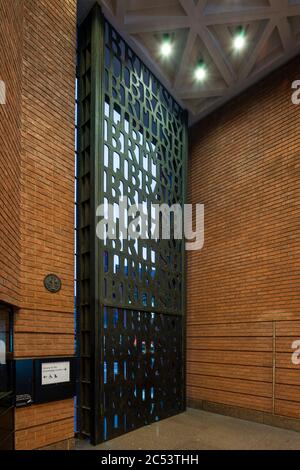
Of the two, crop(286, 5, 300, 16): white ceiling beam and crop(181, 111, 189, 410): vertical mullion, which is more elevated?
crop(286, 5, 300, 16): white ceiling beam

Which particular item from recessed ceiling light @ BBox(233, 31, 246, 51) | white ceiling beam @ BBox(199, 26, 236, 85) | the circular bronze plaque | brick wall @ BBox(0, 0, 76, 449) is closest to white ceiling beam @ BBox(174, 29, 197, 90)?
white ceiling beam @ BBox(199, 26, 236, 85)

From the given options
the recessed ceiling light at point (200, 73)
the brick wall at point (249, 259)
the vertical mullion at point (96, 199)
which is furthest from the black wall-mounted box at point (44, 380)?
the recessed ceiling light at point (200, 73)

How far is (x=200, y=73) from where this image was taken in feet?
24.6

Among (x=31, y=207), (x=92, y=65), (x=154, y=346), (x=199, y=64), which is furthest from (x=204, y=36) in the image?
(x=154, y=346)

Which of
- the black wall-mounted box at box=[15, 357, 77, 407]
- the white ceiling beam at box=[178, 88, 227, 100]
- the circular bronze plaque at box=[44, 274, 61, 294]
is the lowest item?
the black wall-mounted box at box=[15, 357, 77, 407]

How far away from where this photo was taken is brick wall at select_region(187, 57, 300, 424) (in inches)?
260

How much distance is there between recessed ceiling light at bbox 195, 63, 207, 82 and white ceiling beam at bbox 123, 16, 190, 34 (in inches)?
40.2

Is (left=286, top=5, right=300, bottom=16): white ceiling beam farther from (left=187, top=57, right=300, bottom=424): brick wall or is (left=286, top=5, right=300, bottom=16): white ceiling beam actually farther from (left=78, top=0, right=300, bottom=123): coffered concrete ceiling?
(left=187, top=57, right=300, bottom=424): brick wall

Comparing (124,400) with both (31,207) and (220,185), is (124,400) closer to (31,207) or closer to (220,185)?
(31,207)

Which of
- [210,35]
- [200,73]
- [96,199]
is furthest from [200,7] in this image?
[96,199]

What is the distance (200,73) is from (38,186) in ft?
14.5

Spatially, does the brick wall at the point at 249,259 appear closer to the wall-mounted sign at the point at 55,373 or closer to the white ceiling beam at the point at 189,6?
the white ceiling beam at the point at 189,6

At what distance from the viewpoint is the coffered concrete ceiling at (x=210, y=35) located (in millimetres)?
6172

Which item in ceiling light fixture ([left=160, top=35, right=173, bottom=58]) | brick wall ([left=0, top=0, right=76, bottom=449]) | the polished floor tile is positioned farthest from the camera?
ceiling light fixture ([left=160, top=35, right=173, bottom=58])
